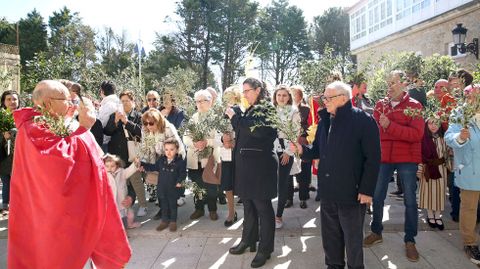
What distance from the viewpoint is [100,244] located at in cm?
313

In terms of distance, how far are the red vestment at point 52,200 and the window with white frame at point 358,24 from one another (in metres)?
29.3

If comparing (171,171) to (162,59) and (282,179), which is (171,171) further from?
(162,59)

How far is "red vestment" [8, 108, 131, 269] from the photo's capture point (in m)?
2.82

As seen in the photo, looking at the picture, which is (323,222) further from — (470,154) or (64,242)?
(64,242)

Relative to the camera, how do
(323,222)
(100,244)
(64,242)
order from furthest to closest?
(323,222), (100,244), (64,242)

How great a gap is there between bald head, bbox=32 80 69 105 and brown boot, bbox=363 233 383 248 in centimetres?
360

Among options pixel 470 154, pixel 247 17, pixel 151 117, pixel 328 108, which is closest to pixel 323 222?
pixel 328 108

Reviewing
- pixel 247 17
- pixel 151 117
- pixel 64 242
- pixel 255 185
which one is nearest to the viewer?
pixel 64 242

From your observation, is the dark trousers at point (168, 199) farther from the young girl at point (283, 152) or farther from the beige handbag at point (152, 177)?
the young girl at point (283, 152)

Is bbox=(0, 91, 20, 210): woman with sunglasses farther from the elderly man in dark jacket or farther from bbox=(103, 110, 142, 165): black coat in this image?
the elderly man in dark jacket

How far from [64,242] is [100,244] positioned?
329 millimetres

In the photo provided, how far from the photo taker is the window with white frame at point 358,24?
2955cm

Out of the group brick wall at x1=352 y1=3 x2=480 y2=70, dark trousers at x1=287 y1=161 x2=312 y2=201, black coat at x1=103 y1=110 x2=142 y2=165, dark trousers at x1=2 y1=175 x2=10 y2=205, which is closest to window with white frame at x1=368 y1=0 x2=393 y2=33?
brick wall at x1=352 y1=3 x2=480 y2=70

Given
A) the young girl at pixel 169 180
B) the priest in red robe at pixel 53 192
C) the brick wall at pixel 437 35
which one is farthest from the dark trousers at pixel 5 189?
the brick wall at pixel 437 35
